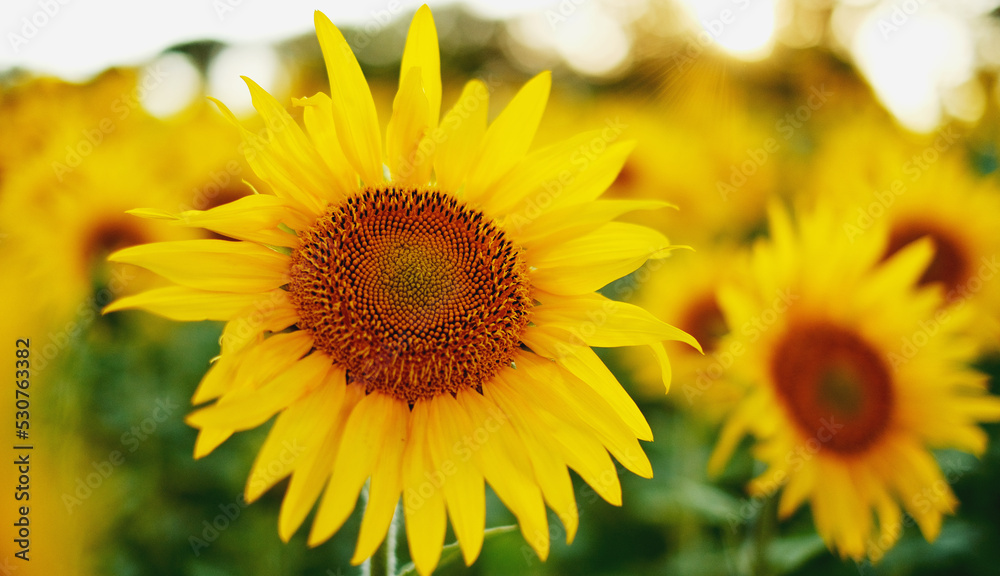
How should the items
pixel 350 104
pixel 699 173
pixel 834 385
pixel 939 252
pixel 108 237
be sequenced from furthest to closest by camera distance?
pixel 699 173, pixel 939 252, pixel 108 237, pixel 834 385, pixel 350 104

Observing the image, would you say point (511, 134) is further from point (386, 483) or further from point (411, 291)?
point (386, 483)

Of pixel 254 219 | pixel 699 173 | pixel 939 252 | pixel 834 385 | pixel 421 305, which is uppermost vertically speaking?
pixel 699 173

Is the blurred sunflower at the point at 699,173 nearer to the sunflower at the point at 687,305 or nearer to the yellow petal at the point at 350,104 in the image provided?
the sunflower at the point at 687,305

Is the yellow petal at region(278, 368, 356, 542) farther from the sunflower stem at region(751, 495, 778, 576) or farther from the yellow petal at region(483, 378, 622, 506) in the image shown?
the sunflower stem at region(751, 495, 778, 576)

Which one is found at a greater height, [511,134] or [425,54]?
[425,54]

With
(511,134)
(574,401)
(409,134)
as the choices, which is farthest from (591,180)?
(574,401)

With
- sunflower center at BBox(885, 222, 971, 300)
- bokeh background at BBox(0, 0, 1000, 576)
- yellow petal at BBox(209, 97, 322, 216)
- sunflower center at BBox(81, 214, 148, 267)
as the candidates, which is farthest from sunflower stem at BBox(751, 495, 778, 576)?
sunflower center at BBox(81, 214, 148, 267)

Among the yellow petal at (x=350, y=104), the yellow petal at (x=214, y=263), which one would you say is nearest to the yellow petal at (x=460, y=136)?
the yellow petal at (x=350, y=104)
